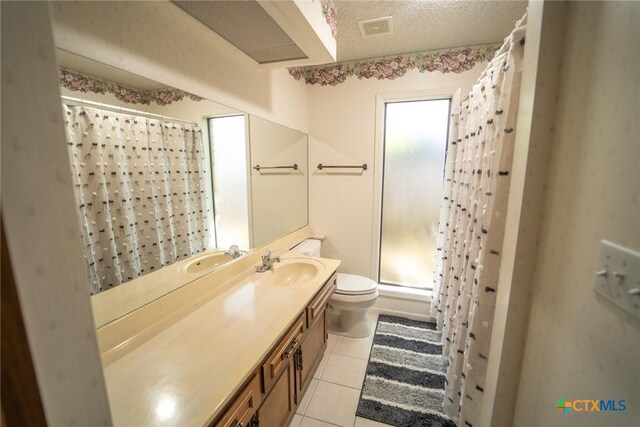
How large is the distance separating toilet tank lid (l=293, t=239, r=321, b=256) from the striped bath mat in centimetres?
96

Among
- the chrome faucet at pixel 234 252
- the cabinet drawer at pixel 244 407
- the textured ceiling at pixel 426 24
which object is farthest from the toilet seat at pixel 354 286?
the textured ceiling at pixel 426 24

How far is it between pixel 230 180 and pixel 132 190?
66cm

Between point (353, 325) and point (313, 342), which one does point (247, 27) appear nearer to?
point (313, 342)

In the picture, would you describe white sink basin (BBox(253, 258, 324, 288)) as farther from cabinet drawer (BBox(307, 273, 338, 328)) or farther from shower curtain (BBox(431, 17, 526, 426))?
shower curtain (BBox(431, 17, 526, 426))

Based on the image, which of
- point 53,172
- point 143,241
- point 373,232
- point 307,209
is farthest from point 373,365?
point 53,172

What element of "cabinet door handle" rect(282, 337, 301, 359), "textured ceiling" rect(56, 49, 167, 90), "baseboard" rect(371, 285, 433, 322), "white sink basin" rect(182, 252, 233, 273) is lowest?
"baseboard" rect(371, 285, 433, 322)

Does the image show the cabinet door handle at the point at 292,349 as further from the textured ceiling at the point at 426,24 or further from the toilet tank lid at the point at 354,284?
the textured ceiling at the point at 426,24

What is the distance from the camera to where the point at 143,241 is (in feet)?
3.74

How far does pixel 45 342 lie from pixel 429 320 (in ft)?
9.12

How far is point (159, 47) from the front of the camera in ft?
3.77

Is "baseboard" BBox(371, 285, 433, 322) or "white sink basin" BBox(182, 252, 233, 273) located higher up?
"white sink basin" BBox(182, 252, 233, 273)

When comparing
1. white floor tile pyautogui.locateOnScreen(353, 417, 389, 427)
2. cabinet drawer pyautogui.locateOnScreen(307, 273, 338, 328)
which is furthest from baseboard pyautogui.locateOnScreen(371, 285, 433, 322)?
white floor tile pyautogui.locateOnScreen(353, 417, 389, 427)

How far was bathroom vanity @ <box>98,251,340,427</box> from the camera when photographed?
0.78 m

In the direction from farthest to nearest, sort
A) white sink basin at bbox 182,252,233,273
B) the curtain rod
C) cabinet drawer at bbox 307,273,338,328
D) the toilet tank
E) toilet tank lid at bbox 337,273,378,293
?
the toilet tank, toilet tank lid at bbox 337,273,378,293, cabinet drawer at bbox 307,273,338,328, white sink basin at bbox 182,252,233,273, the curtain rod
